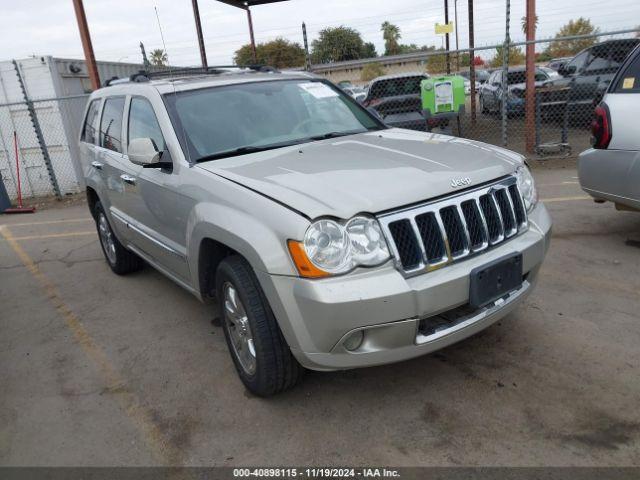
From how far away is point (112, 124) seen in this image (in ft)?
14.9

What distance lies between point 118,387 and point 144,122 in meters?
1.87

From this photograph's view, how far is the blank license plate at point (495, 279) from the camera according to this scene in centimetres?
254

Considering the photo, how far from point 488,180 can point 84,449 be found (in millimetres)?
2586

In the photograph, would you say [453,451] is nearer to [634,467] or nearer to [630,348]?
[634,467]

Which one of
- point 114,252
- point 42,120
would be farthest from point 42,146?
point 114,252

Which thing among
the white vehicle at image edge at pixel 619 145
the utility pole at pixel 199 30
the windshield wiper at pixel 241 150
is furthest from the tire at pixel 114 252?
the utility pole at pixel 199 30

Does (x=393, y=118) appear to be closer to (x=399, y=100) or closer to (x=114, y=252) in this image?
(x=399, y=100)

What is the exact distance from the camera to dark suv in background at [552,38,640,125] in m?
10.3

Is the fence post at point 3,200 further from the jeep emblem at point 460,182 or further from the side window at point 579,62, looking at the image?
the side window at point 579,62

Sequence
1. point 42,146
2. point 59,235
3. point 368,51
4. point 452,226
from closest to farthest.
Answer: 1. point 452,226
2. point 59,235
3. point 42,146
4. point 368,51

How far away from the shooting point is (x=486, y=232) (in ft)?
8.85

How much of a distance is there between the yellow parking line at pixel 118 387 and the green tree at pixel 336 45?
46487mm


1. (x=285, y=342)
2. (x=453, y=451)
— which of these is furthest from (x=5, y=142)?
(x=453, y=451)

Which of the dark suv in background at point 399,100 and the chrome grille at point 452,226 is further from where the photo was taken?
the dark suv in background at point 399,100
